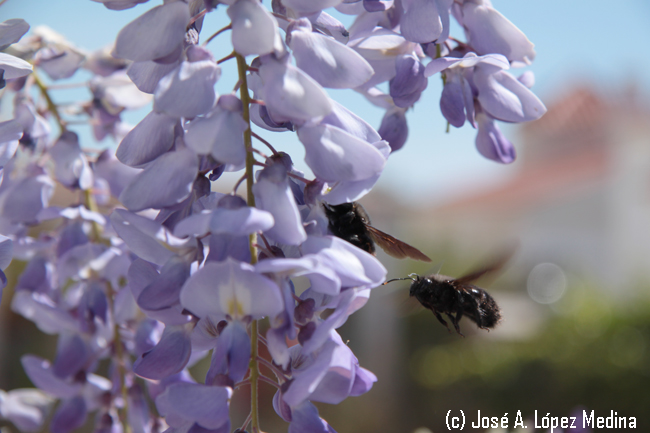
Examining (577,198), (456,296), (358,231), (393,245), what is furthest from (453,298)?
(577,198)

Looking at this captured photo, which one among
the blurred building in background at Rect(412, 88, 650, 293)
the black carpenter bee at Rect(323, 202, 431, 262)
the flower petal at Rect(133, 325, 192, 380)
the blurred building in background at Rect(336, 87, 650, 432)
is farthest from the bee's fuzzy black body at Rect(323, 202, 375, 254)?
the blurred building in background at Rect(412, 88, 650, 293)

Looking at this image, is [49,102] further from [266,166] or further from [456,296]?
[456,296]

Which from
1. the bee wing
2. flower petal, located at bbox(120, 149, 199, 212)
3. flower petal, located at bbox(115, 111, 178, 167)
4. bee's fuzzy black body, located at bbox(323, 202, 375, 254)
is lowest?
the bee wing

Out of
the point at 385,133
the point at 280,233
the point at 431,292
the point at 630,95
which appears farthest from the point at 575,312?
the point at 630,95

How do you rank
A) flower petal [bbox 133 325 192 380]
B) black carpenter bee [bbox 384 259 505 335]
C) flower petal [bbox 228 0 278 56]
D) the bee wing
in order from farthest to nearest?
1. black carpenter bee [bbox 384 259 505 335]
2. the bee wing
3. flower petal [bbox 133 325 192 380]
4. flower petal [bbox 228 0 278 56]

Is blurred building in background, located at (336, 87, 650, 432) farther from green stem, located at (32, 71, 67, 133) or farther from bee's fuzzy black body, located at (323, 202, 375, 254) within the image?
green stem, located at (32, 71, 67, 133)

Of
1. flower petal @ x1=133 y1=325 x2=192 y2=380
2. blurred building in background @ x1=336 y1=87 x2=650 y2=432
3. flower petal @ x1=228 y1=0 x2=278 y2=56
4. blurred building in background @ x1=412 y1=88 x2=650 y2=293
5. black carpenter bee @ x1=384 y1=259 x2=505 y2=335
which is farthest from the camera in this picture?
blurred building in background @ x1=412 y1=88 x2=650 y2=293

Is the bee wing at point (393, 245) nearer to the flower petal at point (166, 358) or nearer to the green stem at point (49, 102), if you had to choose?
the flower petal at point (166, 358)

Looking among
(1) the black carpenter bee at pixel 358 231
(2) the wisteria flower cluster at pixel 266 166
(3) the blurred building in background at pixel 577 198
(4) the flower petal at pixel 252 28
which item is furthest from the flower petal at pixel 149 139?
(3) the blurred building in background at pixel 577 198
